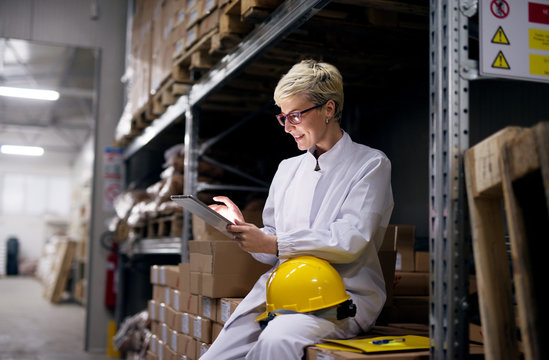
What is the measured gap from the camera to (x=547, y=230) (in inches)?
72.8

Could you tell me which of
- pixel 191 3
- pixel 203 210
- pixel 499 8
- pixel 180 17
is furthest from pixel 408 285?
pixel 180 17

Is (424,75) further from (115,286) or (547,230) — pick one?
(115,286)

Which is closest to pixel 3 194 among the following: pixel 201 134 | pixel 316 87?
pixel 201 134

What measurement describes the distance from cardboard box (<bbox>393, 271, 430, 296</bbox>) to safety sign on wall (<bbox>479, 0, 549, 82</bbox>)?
6.13ft

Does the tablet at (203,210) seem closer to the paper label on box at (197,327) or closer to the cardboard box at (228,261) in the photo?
the cardboard box at (228,261)

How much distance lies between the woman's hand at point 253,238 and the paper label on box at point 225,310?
88 cm

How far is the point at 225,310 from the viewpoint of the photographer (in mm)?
3617

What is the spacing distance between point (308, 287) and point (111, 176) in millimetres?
6227

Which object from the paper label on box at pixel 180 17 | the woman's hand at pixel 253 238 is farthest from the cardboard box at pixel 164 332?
the paper label on box at pixel 180 17

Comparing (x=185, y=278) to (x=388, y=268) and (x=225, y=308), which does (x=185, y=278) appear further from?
(x=388, y=268)

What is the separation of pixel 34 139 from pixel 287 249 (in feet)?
70.7

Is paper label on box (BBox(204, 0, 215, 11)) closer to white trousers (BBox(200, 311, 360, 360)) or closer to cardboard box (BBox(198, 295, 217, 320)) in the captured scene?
cardboard box (BBox(198, 295, 217, 320))

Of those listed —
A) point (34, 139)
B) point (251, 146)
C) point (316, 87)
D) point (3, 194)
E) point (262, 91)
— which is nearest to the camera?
point (316, 87)

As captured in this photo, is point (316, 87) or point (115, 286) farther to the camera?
point (115, 286)
